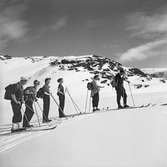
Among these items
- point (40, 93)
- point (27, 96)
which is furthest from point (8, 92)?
point (40, 93)

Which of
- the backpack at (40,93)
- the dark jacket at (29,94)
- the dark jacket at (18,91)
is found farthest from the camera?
the backpack at (40,93)

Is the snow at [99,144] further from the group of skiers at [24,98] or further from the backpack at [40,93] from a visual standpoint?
the backpack at [40,93]

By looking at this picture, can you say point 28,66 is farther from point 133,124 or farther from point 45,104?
point 133,124

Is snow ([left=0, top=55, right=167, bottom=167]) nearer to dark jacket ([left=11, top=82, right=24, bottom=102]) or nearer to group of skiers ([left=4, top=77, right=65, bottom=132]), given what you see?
group of skiers ([left=4, top=77, right=65, bottom=132])

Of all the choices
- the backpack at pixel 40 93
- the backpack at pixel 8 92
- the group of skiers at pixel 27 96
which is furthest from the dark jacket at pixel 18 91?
the backpack at pixel 40 93

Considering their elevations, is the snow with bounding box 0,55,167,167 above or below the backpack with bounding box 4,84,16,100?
below

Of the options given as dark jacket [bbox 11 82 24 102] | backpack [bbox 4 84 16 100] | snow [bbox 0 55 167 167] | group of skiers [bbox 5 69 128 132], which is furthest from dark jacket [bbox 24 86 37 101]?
snow [bbox 0 55 167 167]

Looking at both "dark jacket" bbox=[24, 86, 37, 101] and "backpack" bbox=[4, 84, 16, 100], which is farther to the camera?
"dark jacket" bbox=[24, 86, 37, 101]

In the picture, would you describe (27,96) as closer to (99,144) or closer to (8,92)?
(8,92)

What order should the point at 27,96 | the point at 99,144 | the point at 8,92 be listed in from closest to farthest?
1. the point at 99,144
2. the point at 8,92
3. the point at 27,96

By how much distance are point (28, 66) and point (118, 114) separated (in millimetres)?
75789

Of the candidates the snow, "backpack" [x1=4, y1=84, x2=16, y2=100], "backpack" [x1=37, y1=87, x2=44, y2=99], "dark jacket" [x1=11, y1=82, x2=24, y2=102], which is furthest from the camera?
"backpack" [x1=37, y1=87, x2=44, y2=99]

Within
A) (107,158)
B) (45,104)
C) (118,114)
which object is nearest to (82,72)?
(45,104)

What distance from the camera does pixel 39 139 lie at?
27.5ft
